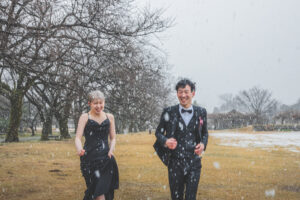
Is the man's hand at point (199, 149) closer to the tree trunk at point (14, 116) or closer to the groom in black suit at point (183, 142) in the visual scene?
the groom in black suit at point (183, 142)

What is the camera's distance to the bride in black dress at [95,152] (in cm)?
372

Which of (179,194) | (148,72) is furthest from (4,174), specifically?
(179,194)

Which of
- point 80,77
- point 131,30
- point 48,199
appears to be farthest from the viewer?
point 131,30

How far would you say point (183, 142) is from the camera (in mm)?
3229

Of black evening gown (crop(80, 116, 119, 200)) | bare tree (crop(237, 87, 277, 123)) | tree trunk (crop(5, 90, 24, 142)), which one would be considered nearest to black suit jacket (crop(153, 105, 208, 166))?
black evening gown (crop(80, 116, 119, 200))

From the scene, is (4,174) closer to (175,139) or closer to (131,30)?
(131,30)

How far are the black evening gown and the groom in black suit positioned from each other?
78 cm

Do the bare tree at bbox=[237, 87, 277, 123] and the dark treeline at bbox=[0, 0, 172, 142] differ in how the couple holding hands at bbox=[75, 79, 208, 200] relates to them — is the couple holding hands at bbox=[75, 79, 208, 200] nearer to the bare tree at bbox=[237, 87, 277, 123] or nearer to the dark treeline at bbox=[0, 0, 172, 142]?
the dark treeline at bbox=[0, 0, 172, 142]

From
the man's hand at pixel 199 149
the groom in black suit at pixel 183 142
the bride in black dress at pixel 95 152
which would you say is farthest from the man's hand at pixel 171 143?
the bride in black dress at pixel 95 152

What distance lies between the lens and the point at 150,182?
6.98 meters

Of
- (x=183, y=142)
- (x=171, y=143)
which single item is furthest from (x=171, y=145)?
Result: (x=183, y=142)

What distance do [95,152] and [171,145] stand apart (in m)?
1.11

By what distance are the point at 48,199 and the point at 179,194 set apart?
309cm

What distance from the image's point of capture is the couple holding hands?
321 centimetres
